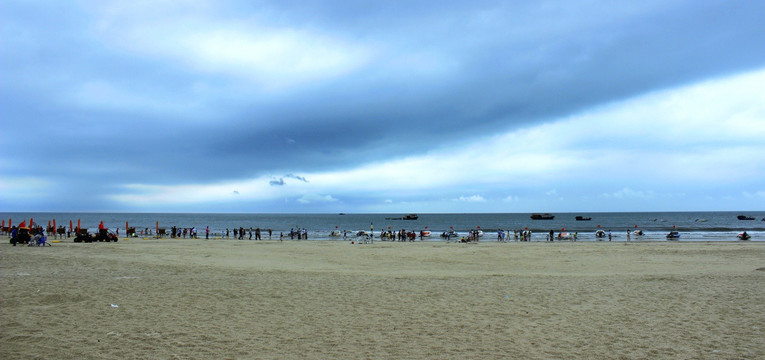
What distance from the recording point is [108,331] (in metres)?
7.94

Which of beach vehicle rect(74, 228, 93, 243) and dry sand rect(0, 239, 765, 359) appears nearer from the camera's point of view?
dry sand rect(0, 239, 765, 359)

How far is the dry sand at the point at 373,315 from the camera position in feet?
23.2

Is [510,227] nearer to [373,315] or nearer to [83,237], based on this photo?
[83,237]

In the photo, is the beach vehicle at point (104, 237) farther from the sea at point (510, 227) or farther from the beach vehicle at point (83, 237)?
the sea at point (510, 227)

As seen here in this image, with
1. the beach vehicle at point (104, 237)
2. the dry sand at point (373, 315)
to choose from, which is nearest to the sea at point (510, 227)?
the beach vehicle at point (104, 237)

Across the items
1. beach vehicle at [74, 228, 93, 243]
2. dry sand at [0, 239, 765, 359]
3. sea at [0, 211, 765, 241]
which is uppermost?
beach vehicle at [74, 228, 93, 243]

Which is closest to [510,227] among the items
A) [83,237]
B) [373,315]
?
[83,237]

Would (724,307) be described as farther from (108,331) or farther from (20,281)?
(20,281)

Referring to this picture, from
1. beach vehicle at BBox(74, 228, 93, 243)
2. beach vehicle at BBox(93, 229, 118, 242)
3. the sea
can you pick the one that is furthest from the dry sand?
the sea

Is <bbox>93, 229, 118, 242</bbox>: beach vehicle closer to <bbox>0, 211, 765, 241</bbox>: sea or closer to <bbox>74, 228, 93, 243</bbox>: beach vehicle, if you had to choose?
<bbox>74, 228, 93, 243</bbox>: beach vehicle

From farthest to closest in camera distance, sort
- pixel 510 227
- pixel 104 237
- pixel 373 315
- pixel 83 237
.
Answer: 1. pixel 510 227
2. pixel 104 237
3. pixel 83 237
4. pixel 373 315

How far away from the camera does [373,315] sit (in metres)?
9.56

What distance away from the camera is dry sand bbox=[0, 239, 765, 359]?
7074 millimetres

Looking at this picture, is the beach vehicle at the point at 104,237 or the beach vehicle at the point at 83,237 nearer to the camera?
the beach vehicle at the point at 83,237
